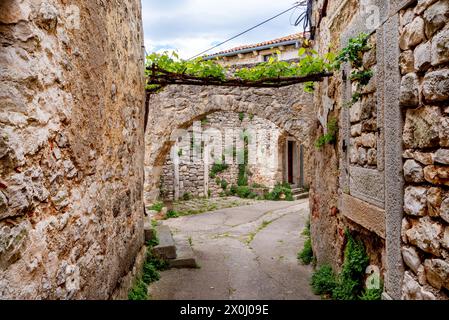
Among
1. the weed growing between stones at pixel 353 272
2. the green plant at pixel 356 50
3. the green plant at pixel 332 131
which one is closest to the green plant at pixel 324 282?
the weed growing between stones at pixel 353 272

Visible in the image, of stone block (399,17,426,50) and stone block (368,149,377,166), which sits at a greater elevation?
stone block (399,17,426,50)

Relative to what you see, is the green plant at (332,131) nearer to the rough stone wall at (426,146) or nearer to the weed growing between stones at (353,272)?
the weed growing between stones at (353,272)

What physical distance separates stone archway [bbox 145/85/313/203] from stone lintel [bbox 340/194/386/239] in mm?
4300

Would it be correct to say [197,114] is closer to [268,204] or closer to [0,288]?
[268,204]

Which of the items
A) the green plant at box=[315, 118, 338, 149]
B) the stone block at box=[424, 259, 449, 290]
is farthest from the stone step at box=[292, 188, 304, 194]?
the stone block at box=[424, 259, 449, 290]

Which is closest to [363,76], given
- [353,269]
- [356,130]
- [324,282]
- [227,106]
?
[356,130]

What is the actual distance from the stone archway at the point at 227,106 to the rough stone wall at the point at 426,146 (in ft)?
17.2

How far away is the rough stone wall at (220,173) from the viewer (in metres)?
10.2

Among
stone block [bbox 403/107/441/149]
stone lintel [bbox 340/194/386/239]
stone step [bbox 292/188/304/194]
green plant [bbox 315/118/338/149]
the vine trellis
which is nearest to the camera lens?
stone block [bbox 403/107/441/149]

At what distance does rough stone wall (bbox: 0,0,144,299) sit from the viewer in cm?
118

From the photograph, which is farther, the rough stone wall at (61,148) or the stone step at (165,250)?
the stone step at (165,250)

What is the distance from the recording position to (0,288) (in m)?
1.08

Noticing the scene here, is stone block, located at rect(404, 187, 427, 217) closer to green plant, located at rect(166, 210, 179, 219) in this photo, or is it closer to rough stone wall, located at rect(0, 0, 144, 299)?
rough stone wall, located at rect(0, 0, 144, 299)

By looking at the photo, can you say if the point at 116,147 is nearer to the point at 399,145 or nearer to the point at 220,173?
the point at 399,145
